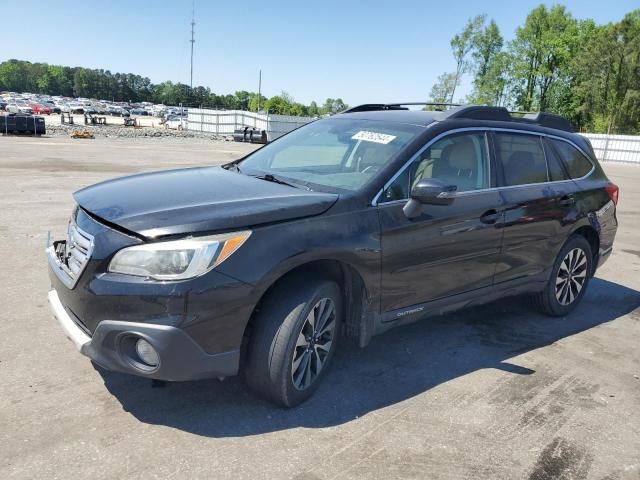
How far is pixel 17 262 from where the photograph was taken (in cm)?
578

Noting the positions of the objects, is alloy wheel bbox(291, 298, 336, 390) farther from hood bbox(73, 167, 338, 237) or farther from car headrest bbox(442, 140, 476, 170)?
car headrest bbox(442, 140, 476, 170)

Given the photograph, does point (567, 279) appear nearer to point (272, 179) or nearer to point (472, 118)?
point (472, 118)

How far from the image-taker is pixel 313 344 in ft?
10.7

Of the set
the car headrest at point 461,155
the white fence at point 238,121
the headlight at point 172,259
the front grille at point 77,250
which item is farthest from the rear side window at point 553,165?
the white fence at point 238,121

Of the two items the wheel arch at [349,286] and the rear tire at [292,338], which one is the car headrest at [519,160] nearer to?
the wheel arch at [349,286]

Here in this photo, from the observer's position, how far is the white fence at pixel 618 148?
1507 inches

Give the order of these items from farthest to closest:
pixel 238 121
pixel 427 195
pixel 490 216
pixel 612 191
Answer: pixel 238 121
pixel 612 191
pixel 490 216
pixel 427 195

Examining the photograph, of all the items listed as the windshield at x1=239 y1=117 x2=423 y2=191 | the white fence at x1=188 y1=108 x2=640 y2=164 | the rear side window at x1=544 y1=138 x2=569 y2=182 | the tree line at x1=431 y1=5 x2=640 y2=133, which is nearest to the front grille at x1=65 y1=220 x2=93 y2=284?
the windshield at x1=239 y1=117 x2=423 y2=191

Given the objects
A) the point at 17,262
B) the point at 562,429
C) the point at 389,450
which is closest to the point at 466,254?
the point at 562,429

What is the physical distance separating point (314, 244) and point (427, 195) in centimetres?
85

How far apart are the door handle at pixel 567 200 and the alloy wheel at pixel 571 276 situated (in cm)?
47

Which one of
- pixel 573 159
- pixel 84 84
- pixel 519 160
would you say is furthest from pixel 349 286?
pixel 84 84

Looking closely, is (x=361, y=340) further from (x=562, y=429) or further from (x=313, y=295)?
(x=562, y=429)

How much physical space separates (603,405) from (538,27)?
69581mm
